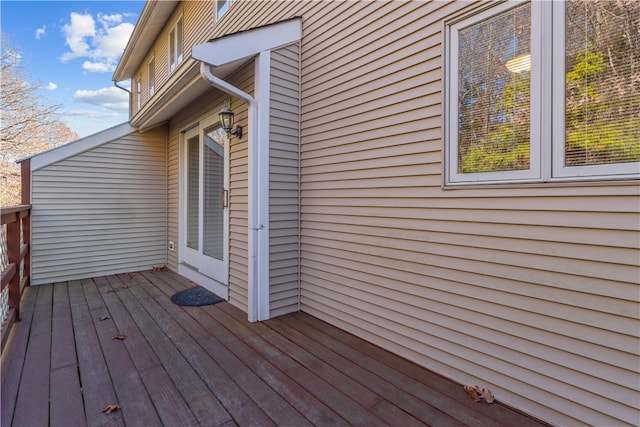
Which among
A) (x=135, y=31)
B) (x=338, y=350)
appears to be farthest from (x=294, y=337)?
(x=135, y=31)

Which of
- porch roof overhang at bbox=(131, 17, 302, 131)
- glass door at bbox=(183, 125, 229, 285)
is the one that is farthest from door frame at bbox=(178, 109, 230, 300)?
porch roof overhang at bbox=(131, 17, 302, 131)

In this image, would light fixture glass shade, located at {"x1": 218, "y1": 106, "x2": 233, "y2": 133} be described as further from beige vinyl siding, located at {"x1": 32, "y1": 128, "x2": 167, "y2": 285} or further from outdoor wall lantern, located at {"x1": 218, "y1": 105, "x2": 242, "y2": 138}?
beige vinyl siding, located at {"x1": 32, "y1": 128, "x2": 167, "y2": 285}

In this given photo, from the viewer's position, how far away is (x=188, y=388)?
2.07m

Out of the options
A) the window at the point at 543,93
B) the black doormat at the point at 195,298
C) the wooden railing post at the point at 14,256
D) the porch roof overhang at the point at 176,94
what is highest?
the porch roof overhang at the point at 176,94

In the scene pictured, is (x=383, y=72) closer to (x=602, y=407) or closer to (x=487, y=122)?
(x=487, y=122)

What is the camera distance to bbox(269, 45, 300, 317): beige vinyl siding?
3.33 m

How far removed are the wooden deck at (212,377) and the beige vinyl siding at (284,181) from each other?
31cm

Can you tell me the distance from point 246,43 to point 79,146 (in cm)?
358

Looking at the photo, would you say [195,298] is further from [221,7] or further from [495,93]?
[221,7]

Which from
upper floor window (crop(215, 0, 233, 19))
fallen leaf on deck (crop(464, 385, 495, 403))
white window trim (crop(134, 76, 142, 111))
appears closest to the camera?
fallen leaf on deck (crop(464, 385, 495, 403))

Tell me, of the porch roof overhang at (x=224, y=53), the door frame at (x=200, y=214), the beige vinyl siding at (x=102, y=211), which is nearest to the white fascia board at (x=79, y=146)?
the beige vinyl siding at (x=102, y=211)

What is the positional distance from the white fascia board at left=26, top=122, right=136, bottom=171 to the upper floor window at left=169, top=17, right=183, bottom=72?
1785 mm

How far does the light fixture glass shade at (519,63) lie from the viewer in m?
1.87

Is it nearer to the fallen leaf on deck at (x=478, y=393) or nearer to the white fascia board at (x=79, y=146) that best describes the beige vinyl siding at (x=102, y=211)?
the white fascia board at (x=79, y=146)
